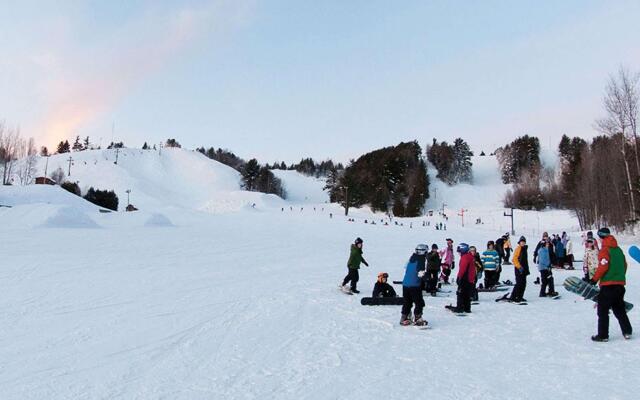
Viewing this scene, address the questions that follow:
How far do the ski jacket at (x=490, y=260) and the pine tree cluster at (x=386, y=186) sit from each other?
6973cm

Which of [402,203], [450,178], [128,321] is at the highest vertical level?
[450,178]

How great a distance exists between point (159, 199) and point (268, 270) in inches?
2999

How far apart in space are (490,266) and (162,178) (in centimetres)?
10769

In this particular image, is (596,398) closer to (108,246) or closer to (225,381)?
(225,381)

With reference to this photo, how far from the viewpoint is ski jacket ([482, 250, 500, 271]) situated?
43.7ft

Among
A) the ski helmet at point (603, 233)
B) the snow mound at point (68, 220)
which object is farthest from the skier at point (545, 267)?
the snow mound at point (68, 220)

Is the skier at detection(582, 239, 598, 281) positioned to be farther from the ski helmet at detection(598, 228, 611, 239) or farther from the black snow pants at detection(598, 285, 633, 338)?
the black snow pants at detection(598, 285, 633, 338)

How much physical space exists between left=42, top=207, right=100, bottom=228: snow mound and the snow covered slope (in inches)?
1482

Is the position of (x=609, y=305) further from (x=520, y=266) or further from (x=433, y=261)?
(x=433, y=261)

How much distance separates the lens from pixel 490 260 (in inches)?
527

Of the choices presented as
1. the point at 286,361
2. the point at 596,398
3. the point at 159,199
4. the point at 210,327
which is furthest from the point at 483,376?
the point at 159,199

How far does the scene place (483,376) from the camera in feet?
19.0

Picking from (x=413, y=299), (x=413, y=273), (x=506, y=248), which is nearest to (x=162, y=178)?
(x=506, y=248)

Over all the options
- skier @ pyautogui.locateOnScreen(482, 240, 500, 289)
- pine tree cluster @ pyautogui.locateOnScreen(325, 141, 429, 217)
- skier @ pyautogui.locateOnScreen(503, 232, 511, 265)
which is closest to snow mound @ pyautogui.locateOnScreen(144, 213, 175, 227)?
skier @ pyautogui.locateOnScreen(503, 232, 511, 265)
